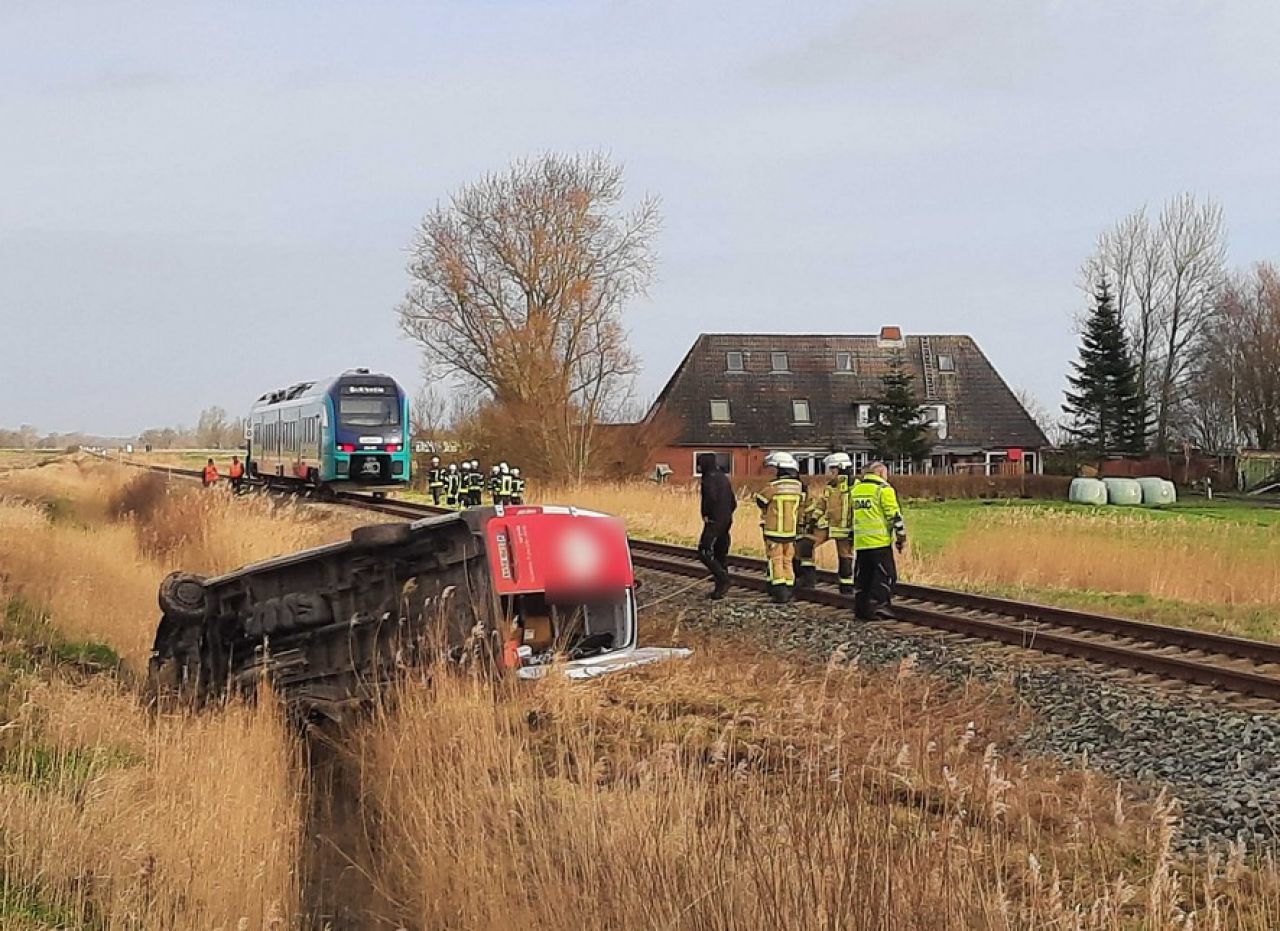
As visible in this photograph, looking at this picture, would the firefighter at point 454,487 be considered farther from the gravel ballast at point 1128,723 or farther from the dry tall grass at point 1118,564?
the gravel ballast at point 1128,723

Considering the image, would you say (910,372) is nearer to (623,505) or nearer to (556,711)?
(623,505)

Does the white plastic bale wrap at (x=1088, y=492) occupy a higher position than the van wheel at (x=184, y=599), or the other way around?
the van wheel at (x=184, y=599)

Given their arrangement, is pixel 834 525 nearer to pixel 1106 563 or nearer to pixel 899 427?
pixel 1106 563

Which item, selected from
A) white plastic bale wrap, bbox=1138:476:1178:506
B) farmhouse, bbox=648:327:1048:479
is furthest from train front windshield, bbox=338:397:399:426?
white plastic bale wrap, bbox=1138:476:1178:506

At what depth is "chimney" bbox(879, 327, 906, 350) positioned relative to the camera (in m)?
62.0

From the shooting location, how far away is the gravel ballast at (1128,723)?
6355mm

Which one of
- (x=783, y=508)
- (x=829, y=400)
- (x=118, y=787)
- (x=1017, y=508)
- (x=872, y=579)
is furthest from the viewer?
(x=829, y=400)

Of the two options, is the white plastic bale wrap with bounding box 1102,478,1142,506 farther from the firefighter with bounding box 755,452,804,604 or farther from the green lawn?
the firefighter with bounding box 755,452,804,604

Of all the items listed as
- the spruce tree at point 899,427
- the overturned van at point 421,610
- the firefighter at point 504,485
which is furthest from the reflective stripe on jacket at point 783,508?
the spruce tree at point 899,427

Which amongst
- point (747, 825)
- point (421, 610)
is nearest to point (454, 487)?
point (421, 610)

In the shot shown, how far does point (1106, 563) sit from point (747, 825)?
44.5 ft

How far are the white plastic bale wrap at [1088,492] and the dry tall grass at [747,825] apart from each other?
43.5 m

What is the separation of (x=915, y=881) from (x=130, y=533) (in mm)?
18027

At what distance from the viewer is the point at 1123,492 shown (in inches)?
2013
